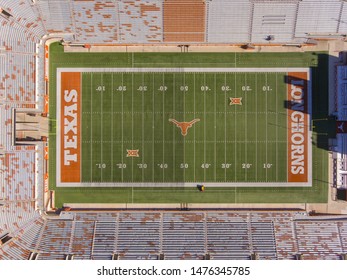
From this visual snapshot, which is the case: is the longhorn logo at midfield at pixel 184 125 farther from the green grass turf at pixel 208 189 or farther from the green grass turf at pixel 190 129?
the green grass turf at pixel 208 189

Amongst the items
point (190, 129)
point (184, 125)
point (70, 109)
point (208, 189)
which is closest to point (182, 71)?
point (184, 125)

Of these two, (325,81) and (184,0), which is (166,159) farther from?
(325,81)

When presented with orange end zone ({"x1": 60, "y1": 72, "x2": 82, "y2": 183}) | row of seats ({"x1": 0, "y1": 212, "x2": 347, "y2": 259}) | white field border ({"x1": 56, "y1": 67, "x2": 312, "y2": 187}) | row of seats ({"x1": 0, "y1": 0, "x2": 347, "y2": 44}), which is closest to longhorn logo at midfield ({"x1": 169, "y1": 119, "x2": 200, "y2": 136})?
white field border ({"x1": 56, "y1": 67, "x2": 312, "y2": 187})

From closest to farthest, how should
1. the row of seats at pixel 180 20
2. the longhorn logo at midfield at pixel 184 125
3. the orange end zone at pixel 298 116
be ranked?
1. the row of seats at pixel 180 20
2. the orange end zone at pixel 298 116
3. the longhorn logo at midfield at pixel 184 125

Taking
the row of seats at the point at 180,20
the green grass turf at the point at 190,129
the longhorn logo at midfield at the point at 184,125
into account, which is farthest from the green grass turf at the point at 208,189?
the longhorn logo at midfield at the point at 184,125

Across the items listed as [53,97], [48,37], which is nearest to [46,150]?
[53,97]
